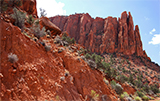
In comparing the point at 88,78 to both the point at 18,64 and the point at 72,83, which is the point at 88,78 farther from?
the point at 18,64

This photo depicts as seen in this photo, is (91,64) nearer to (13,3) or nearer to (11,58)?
(11,58)

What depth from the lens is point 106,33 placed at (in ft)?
216

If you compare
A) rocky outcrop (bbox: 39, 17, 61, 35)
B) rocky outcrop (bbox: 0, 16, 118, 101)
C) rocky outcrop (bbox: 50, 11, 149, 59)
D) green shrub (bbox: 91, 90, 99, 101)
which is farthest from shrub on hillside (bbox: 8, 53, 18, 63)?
rocky outcrop (bbox: 50, 11, 149, 59)

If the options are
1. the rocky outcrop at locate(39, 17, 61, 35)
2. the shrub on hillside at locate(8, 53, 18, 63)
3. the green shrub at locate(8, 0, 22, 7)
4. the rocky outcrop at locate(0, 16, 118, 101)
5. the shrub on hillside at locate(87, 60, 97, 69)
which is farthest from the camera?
the rocky outcrop at locate(39, 17, 61, 35)

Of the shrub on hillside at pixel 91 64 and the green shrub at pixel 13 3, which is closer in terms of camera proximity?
the green shrub at pixel 13 3

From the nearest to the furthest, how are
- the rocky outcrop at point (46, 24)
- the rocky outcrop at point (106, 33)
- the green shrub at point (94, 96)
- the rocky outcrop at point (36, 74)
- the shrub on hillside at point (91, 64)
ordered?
the rocky outcrop at point (36, 74), the green shrub at point (94, 96), the shrub on hillside at point (91, 64), the rocky outcrop at point (46, 24), the rocky outcrop at point (106, 33)

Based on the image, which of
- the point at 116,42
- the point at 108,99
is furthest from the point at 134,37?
the point at 108,99

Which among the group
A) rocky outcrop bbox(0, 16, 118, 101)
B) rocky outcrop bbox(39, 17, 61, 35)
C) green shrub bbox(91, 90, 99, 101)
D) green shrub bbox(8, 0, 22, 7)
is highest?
green shrub bbox(8, 0, 22, 7)

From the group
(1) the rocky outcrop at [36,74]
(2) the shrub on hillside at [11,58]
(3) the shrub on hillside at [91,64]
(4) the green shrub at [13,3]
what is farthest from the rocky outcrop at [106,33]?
(2) the shrub on hillside at [11,58]

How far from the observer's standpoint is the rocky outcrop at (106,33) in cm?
5869

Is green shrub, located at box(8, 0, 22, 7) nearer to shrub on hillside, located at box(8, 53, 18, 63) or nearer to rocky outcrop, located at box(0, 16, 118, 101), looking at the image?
rocky outcrop, located at box(0, 16, 118, 101)

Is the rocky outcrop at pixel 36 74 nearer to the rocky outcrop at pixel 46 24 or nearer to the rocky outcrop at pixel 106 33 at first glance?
the rocky outcrop at pixel 46 24

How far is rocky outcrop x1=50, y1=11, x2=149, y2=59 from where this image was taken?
58688mm

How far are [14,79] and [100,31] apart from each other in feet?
238
